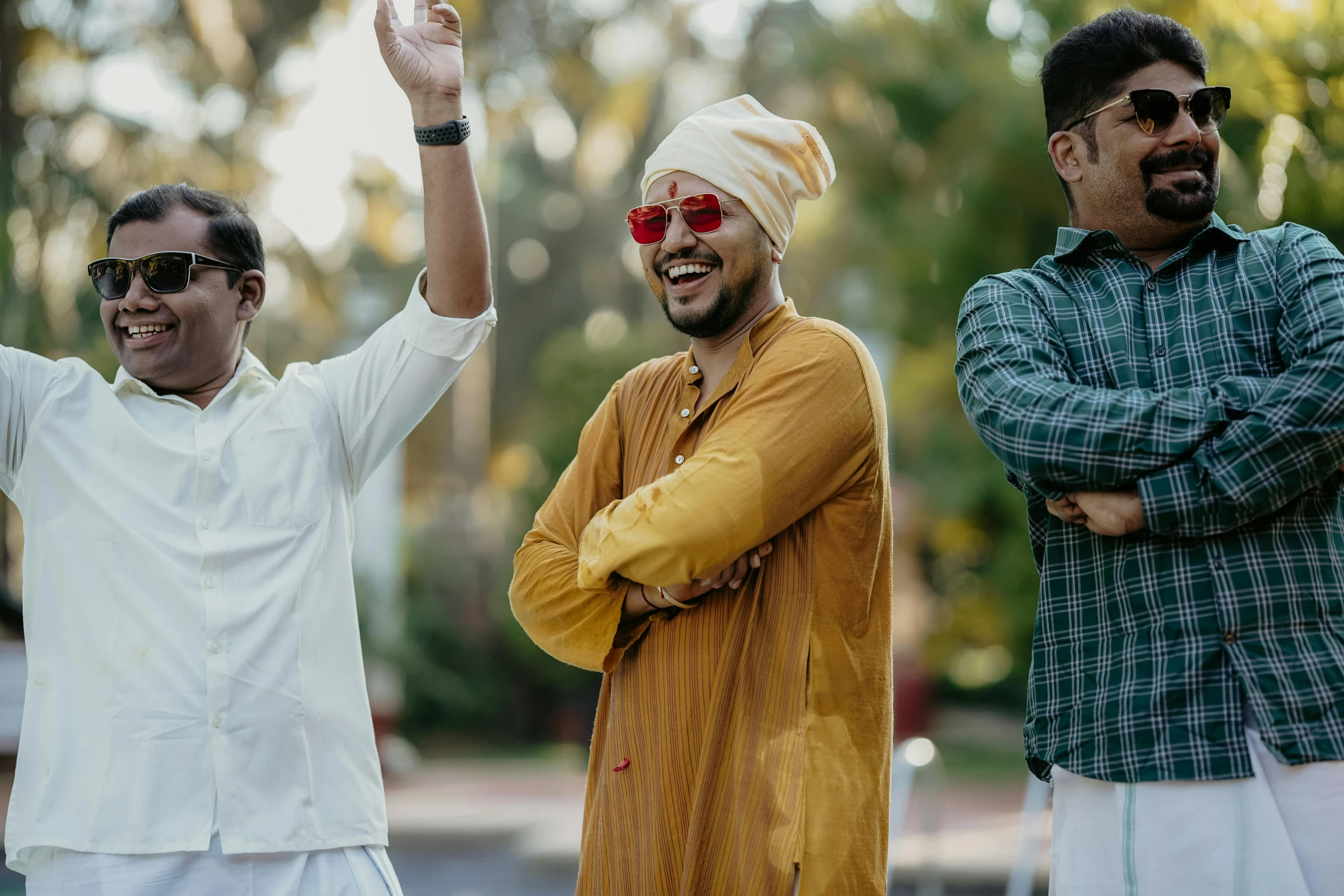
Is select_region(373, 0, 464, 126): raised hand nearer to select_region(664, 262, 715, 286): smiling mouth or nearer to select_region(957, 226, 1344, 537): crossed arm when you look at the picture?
select_region(664, 262, 715, 286): smiling mouth

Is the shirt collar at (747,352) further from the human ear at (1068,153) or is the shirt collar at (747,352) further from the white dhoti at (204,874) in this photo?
the white dhoti at (204,874)

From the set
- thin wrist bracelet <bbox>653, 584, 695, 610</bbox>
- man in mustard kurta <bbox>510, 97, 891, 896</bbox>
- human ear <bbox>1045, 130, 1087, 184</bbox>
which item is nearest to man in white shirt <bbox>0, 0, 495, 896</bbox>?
man in mustard kurta <bbox>510, 97, 891, 896</bbox>

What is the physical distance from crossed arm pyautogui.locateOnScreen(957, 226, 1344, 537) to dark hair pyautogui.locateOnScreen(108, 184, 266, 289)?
1.85 metres

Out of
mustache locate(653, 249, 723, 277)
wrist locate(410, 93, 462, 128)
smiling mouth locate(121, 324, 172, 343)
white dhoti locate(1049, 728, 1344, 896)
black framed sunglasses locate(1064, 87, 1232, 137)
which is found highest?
wrist locate(410, 93, 462, 128)

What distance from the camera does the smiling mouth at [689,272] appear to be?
10.6 feet

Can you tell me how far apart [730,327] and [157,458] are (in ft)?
4.50

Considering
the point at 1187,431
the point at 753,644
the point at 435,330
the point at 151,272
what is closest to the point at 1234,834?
the point at 1187,431

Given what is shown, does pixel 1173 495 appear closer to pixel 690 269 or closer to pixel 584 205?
pixel 690 269

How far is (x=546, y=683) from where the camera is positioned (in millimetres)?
19016

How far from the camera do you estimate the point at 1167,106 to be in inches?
115

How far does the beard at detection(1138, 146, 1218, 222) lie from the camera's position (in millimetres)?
2930

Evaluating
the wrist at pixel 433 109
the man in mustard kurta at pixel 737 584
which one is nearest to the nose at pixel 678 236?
the man in mustard kurta at pixel 737 584

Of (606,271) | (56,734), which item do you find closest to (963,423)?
(56,734)

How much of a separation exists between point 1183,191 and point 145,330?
7.80 feet
